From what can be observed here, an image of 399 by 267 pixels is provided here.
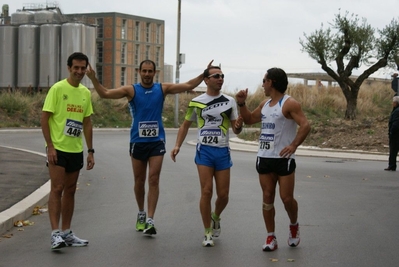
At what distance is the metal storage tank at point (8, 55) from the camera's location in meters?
69.0

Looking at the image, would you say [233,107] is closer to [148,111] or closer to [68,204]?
[148,111]

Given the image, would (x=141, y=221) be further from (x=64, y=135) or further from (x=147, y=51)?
(x=147, y=51)

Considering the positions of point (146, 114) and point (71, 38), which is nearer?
point (146, 114)

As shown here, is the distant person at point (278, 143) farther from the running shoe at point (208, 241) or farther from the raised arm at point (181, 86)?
the raised arm at point (181, 86)

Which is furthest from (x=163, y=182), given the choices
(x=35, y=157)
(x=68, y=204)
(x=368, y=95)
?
(x=368, y=95)

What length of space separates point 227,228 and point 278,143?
199 centimetres

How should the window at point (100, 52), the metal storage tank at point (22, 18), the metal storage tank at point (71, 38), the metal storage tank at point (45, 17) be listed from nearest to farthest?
the metal storage tank at point (71, 38) < the metal storage tank at point (45, 17) < the metal storage tank at point (22, 18) < the window at point (100, 52)

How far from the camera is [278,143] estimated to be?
8844 millimetres

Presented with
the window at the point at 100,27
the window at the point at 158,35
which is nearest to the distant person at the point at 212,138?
the window at the point at 100,27

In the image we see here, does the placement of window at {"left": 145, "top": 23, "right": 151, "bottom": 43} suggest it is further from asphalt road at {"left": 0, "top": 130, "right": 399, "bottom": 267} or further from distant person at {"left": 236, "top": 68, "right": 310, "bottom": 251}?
distant person at {"left": 236, "top": 68, "right": 310, "bottom": 251}

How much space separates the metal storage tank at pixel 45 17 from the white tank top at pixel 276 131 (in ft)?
215

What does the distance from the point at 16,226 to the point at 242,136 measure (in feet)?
87.2

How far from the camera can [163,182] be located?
1662 cm

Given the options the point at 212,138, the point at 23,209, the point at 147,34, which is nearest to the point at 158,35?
the point at 147,34
